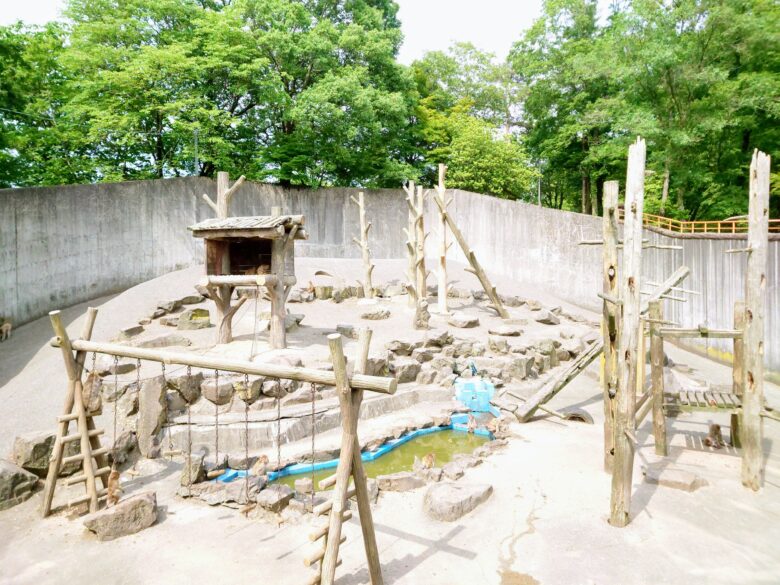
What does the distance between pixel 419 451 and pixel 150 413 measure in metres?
4.09

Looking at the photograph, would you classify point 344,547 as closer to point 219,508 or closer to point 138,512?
point 219,508

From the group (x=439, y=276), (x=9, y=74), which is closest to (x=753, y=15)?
A: (x=439, y=276)

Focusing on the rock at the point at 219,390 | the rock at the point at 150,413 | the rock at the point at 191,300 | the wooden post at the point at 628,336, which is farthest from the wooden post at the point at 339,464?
the rock at the point at 191,300

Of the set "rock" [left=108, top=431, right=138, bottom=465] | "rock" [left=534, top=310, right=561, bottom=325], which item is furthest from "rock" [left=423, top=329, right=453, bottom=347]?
"rock" [left=108, top=431, right=138, bottom=465]

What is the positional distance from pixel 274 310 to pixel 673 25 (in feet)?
53.3

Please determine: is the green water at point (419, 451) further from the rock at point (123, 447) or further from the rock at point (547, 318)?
the rock at point (547, 318)

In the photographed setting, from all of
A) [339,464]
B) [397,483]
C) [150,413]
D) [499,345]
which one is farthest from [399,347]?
[339,464]

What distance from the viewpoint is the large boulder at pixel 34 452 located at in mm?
6328

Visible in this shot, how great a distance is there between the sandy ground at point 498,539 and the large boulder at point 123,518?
0.09m

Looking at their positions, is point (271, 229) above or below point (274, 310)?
above

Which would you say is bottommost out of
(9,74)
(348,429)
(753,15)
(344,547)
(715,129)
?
(344,547)

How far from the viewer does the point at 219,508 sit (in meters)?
5.78

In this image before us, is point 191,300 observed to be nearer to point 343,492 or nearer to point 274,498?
point 274,498

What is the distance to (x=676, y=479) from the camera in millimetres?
6348
